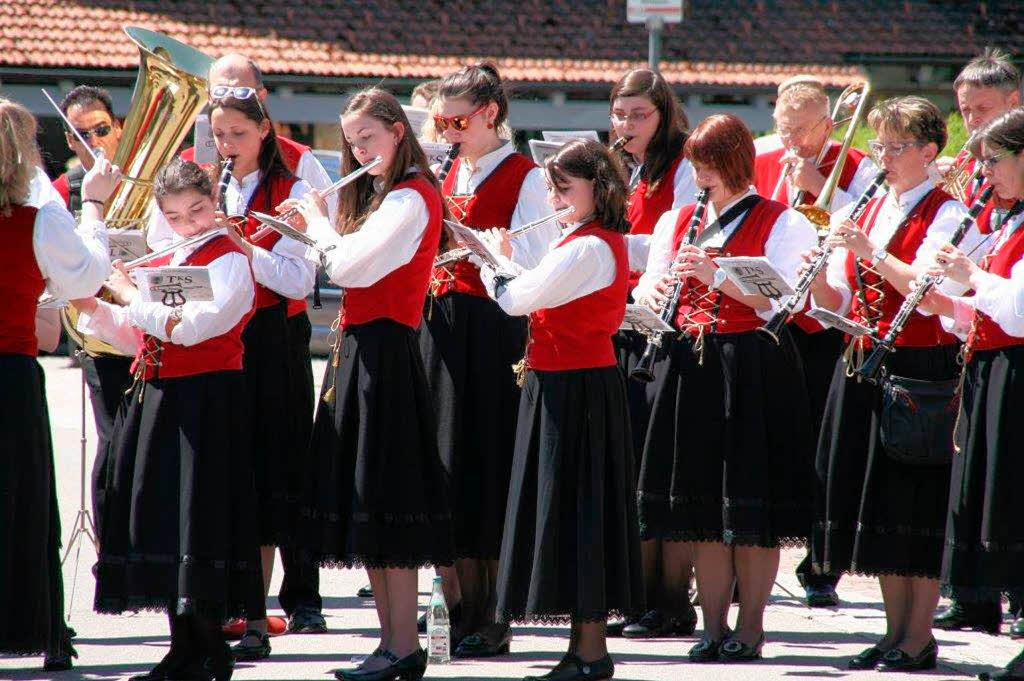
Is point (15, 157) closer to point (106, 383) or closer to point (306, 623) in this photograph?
point (106, 383)

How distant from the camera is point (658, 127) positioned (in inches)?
263

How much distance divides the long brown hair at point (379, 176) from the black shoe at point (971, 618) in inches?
Result: 112

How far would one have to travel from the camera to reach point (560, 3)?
75.6 feet

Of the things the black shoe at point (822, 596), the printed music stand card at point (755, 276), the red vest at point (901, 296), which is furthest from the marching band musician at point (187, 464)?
the black shoe at point (822, 596)

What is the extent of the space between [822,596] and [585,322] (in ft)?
7.53

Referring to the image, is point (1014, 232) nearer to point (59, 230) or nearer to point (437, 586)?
point (437, 586)

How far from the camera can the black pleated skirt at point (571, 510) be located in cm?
530

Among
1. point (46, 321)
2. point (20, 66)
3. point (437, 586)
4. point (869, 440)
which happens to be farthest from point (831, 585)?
point (20, 66)

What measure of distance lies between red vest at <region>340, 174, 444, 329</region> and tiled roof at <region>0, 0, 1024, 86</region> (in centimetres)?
1550

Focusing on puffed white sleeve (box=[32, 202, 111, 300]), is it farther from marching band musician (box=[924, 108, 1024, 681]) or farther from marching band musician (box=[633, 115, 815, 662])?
marching band musician (box=[924, 108, 1024, 681])

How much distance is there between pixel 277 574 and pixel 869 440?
3192 mm

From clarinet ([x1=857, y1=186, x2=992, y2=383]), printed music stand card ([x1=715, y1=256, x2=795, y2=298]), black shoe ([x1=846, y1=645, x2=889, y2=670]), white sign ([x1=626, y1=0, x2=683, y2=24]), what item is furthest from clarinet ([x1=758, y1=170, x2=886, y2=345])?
white sign ([x1=626, y1=0, x2=683, y2=24])

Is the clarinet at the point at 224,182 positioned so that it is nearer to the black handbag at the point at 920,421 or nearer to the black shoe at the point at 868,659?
the black handbag at the point at 920,421

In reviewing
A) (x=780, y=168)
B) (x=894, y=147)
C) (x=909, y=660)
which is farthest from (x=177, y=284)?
(x=780, y=168)
